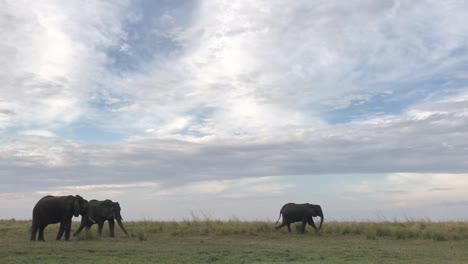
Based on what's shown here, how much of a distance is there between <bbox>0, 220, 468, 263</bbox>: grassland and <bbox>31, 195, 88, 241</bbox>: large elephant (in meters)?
0.65

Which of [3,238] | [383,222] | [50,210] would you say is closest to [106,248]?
[50,210]

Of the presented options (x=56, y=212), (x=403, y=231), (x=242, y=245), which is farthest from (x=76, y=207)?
(x=403, y=231)

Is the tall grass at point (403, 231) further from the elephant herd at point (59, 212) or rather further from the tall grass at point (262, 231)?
the elephant herd at point (59, 212)

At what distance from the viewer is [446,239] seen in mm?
23047

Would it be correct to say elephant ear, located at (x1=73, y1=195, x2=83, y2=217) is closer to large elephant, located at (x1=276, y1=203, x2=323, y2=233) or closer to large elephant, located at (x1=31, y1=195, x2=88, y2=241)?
large elephant, located at (x1=31, y1=195, x2=88, y2=241)

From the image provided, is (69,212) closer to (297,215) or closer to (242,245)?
(242,245)

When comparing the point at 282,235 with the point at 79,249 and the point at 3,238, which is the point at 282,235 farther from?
the point at 3,238

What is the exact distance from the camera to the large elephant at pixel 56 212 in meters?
22.0

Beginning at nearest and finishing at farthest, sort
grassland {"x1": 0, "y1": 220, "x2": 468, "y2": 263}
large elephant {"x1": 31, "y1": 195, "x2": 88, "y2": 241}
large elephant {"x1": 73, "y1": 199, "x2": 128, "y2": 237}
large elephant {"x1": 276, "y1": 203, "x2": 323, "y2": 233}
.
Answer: grassland {"x1": 0, "y1": 220, "x2": 468, "y2": 263}, large elephant {"x1": 31, "y1": 195, "x2": 88, "y2": 241}, large elephant {"x1": 73, "y1": 199, "x2": 128, "y2": 237}, large elephant {"x1": 276, "y1": 203, "x2": 323, "y2": 233}

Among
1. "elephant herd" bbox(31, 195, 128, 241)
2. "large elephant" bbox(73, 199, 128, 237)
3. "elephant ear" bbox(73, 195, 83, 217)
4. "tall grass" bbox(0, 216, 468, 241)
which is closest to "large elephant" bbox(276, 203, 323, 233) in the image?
"tall grass" bbox(0, 216, 468, 241)

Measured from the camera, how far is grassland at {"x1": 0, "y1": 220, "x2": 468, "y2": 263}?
52.7 ft

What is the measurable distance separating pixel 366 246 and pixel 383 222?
10712mm

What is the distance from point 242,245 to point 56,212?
8304mm

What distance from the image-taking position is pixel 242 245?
1997cm
